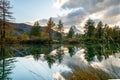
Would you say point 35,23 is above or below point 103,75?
above

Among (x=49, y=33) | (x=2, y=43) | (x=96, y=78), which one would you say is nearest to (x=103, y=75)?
(x=96, y=78)

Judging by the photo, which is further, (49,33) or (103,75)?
(49,33)

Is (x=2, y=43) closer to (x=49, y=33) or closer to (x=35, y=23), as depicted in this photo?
(x=49, y=33)

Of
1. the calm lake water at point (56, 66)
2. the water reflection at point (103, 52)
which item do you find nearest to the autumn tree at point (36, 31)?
the water reflection at point (103, 52)

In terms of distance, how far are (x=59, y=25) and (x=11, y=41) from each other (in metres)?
39.6

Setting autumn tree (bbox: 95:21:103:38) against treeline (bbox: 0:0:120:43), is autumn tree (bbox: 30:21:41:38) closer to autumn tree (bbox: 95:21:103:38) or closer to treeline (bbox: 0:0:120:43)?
treeline (bbox: 0:0:120:43)

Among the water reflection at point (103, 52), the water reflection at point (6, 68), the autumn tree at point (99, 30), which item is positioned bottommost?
the water reflection at point (6, 68)

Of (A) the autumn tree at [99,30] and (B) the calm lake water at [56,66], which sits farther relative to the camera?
(A) the autumn tree at [99,30]

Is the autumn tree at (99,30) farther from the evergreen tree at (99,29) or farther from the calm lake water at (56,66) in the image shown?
the calm lake water at (56,66)

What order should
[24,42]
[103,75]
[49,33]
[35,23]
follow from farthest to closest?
1. [35,23]
2. [49,33]
3. [24,42]
4. [103,75]

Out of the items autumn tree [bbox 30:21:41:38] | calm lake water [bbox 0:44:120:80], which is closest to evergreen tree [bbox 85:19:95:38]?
autumn tree [bbox 30:21:41:38]

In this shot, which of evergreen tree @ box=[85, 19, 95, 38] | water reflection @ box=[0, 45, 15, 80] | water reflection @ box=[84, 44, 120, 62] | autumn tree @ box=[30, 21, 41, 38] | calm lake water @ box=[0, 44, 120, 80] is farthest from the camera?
evergreen tree @ box=[85, 19, 95, 38]

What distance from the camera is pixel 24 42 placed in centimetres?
5231

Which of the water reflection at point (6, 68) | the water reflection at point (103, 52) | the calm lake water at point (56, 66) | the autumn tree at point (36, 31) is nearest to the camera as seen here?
the water reflection at point (103, 52)
